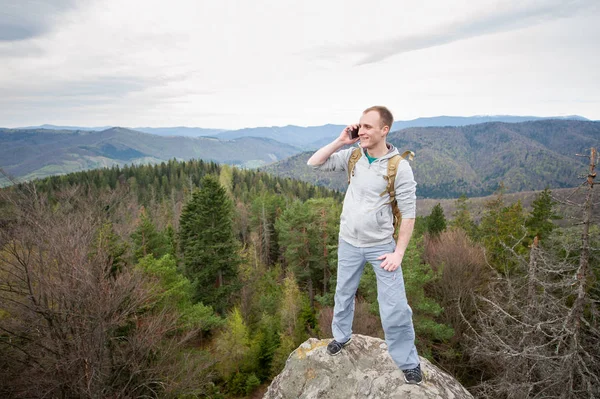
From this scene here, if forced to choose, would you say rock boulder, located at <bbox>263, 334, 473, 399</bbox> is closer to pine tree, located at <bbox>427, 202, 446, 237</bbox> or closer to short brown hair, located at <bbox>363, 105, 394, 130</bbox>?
short brown hair, located at <bbox>363, 105, 394, 130</bbox>

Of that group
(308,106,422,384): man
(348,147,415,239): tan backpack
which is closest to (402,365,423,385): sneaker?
(308,106,422,384): man

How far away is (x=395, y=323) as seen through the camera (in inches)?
159

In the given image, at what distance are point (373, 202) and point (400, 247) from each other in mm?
624

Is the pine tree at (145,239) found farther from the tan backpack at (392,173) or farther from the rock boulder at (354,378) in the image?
the tan backpack at (392,173)

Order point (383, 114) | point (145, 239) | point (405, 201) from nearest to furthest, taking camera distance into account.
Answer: point (405, 201) → point (383, 114) → point (145, 239)

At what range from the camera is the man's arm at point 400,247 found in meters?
3.66

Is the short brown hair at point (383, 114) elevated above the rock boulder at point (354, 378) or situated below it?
above

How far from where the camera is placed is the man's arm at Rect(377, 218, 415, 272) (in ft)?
12.0

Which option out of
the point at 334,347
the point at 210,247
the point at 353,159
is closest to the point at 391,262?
the point at 353,159

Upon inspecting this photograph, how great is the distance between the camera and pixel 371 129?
146 inches

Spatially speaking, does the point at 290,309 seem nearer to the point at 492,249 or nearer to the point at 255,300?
the point at 255,300

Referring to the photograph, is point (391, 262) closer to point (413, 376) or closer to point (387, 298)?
point (387, 298)

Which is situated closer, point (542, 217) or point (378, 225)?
point (378, 225)

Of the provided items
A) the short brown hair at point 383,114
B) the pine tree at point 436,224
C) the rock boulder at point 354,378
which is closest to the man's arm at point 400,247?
the short brown hair at point 383,114
